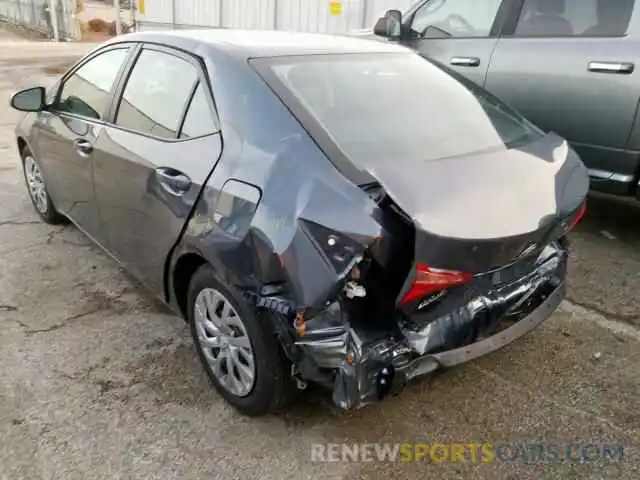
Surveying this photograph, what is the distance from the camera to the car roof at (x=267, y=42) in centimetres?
274

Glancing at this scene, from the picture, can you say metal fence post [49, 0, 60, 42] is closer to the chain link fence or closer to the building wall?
the chain link fence

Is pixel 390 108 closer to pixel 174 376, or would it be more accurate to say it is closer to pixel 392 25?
pixel 174 376

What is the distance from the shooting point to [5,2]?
26.6m

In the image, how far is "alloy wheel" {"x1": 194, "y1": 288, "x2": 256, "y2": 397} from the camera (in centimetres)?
246

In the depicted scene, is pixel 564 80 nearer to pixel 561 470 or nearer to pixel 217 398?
pixel 561 470

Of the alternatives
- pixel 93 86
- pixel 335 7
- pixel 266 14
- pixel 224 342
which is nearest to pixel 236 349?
pixel 224 342

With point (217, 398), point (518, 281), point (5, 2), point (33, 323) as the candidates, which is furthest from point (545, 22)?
point (5, 2)

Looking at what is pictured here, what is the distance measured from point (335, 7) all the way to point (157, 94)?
289 inches

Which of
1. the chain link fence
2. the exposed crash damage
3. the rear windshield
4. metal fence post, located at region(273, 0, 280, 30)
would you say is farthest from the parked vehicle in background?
the chain link fence

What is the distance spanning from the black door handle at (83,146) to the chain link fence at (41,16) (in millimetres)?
19149

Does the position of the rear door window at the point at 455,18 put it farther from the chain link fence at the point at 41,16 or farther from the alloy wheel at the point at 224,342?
the chain link fence at the point at 41,16

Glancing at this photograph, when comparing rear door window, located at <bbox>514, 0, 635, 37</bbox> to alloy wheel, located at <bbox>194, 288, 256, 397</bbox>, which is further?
rear door window, located at <bbox>514, 0, 635, 37</bbox>

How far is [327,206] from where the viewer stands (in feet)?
6.81

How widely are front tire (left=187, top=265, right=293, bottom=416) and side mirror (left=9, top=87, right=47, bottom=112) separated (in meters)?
2.12
